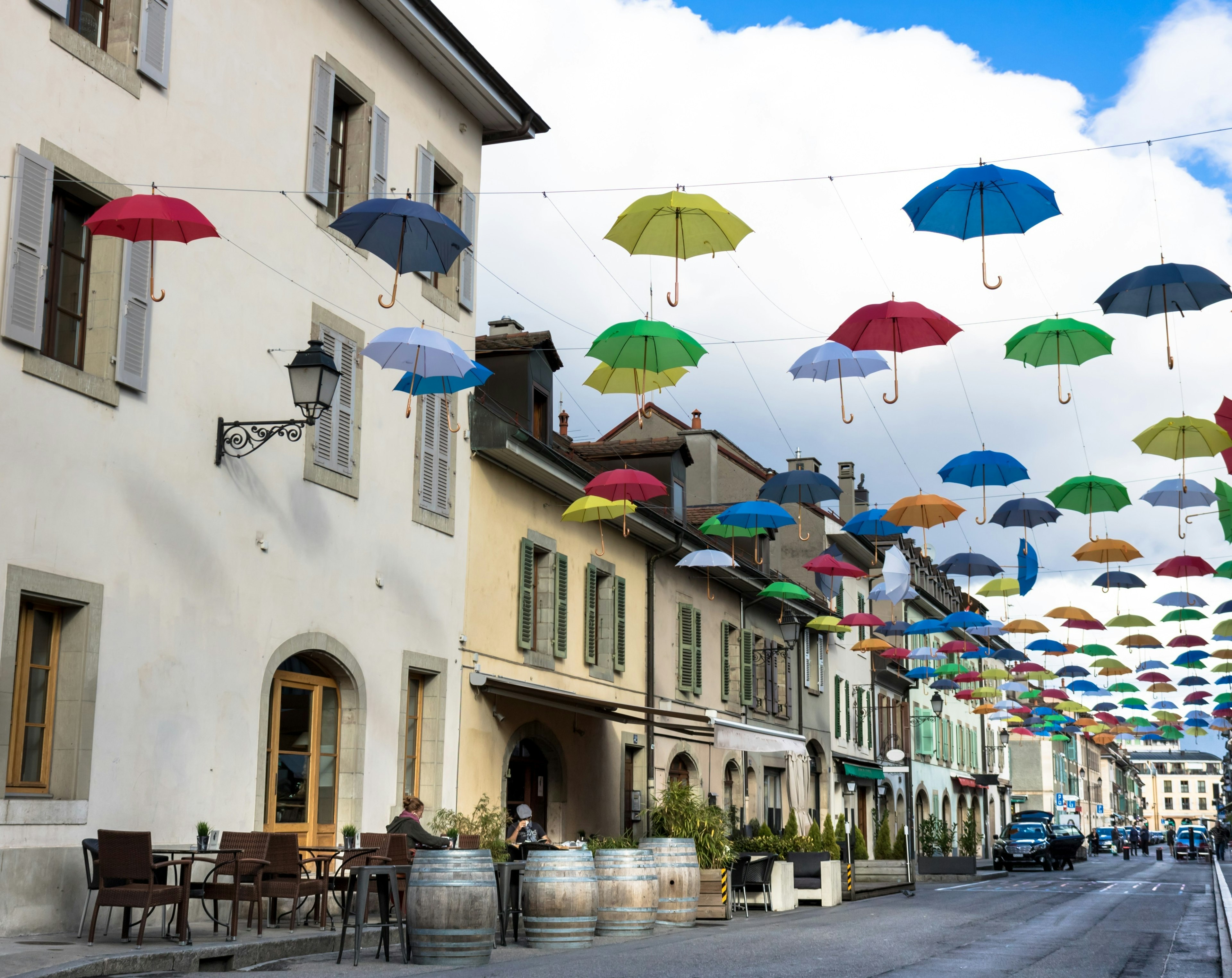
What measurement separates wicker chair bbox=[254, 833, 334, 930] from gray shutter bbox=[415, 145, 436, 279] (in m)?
8.22

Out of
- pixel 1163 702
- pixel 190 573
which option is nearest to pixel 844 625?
pixel 190 573

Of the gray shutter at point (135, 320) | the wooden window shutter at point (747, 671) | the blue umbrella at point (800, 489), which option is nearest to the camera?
the gray shutter at point (135, 320)

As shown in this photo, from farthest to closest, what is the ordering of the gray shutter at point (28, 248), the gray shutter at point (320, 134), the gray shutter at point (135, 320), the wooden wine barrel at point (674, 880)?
1. the gray shutter at point (320, 134)
2. the wooden wine barrel at point (674, 880)
3. the gray shutter at point (135, 320)
4. the gray shutter at point (28, 248)

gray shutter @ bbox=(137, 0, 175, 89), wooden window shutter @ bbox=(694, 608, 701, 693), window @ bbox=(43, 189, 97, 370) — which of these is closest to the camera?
window @ bbox=(43, 189, 97, 370)

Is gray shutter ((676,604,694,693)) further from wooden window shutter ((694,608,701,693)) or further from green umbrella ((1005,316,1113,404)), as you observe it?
green umbrella ((1005,316,1113,404))

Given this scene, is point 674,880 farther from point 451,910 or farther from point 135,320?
point 135,320

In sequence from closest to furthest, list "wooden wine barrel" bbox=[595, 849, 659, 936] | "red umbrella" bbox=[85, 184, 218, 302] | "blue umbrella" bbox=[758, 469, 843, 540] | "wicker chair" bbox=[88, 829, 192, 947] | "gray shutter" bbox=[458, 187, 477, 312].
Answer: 1. "wicker chair" bbox=[88, 829, 192, 947]
2. "red umbrella" bbox=[85, 184, 218, 302]
3. "wooden wine barrel" bbox=[595, 849, 659, 936]
4. "gray shutter" bbox=[458, 187, 477, 312]
5. "blue umbrella" bbox=[758, 469, 843, 540]

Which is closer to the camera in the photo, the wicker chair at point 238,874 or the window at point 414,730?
the wicker chair at point 238,874

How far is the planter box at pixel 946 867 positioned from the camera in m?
35.8

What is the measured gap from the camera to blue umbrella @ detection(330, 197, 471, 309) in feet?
39.5

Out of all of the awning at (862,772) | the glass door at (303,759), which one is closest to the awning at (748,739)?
the glass door at (303,759)

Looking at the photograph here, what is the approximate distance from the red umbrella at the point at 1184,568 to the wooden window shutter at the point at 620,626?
903cm

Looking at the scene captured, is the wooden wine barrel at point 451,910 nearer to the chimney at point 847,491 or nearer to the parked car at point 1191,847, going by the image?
the chimney at point 847,491

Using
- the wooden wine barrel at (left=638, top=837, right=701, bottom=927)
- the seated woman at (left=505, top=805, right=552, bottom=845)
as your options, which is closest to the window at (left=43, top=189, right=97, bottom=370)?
the seated woman at (left=505, top=805, right=552, bottom=845)
